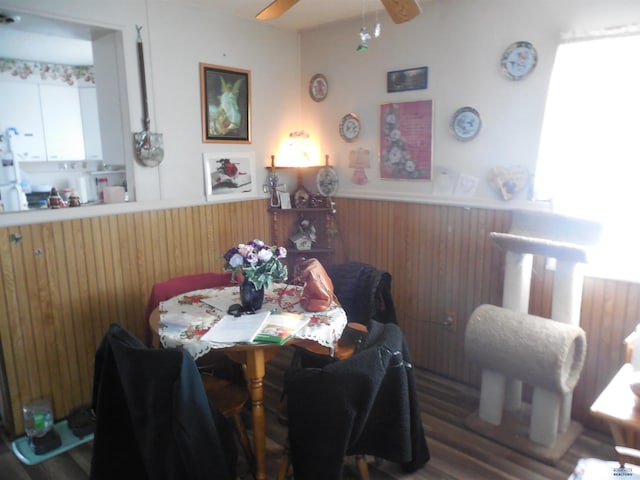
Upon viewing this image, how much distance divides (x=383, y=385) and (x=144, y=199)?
78.5 inches

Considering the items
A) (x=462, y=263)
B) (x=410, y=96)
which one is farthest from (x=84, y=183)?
(x=462, y=263)

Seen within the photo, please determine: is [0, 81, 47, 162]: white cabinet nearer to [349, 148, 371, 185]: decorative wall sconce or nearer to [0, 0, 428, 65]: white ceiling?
[0, 0, 428, 65]: white ceiling

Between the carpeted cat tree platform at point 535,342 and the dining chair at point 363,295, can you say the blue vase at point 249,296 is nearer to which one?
the dining chair at point 363,295

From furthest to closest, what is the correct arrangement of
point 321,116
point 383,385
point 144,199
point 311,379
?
point 321,116 < point 144,199 < point 383,385 < point 311,379

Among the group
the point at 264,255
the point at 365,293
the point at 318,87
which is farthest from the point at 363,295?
the point at 318,87

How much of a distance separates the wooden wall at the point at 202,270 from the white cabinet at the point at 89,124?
3.07m

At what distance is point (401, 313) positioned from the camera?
11.6ft

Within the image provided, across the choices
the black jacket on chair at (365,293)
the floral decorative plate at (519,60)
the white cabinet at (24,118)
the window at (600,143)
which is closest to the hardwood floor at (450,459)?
the black jacket on chair at (365,293)

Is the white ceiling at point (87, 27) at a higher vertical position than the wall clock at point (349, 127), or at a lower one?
higher

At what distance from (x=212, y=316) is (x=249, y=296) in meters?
0.21

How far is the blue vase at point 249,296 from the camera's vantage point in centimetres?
235

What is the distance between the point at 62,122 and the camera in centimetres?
541

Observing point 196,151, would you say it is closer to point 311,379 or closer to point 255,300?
point 255,300

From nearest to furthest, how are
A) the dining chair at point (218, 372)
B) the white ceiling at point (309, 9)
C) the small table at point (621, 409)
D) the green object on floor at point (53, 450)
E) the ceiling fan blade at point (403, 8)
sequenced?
the small table at point (621, 409) → the ceiling fan blade at point (403, 8) → the dining chair at point (218, 372) → the green object on floor at point (53, 450) → the white ceiling at point (309, 9)
